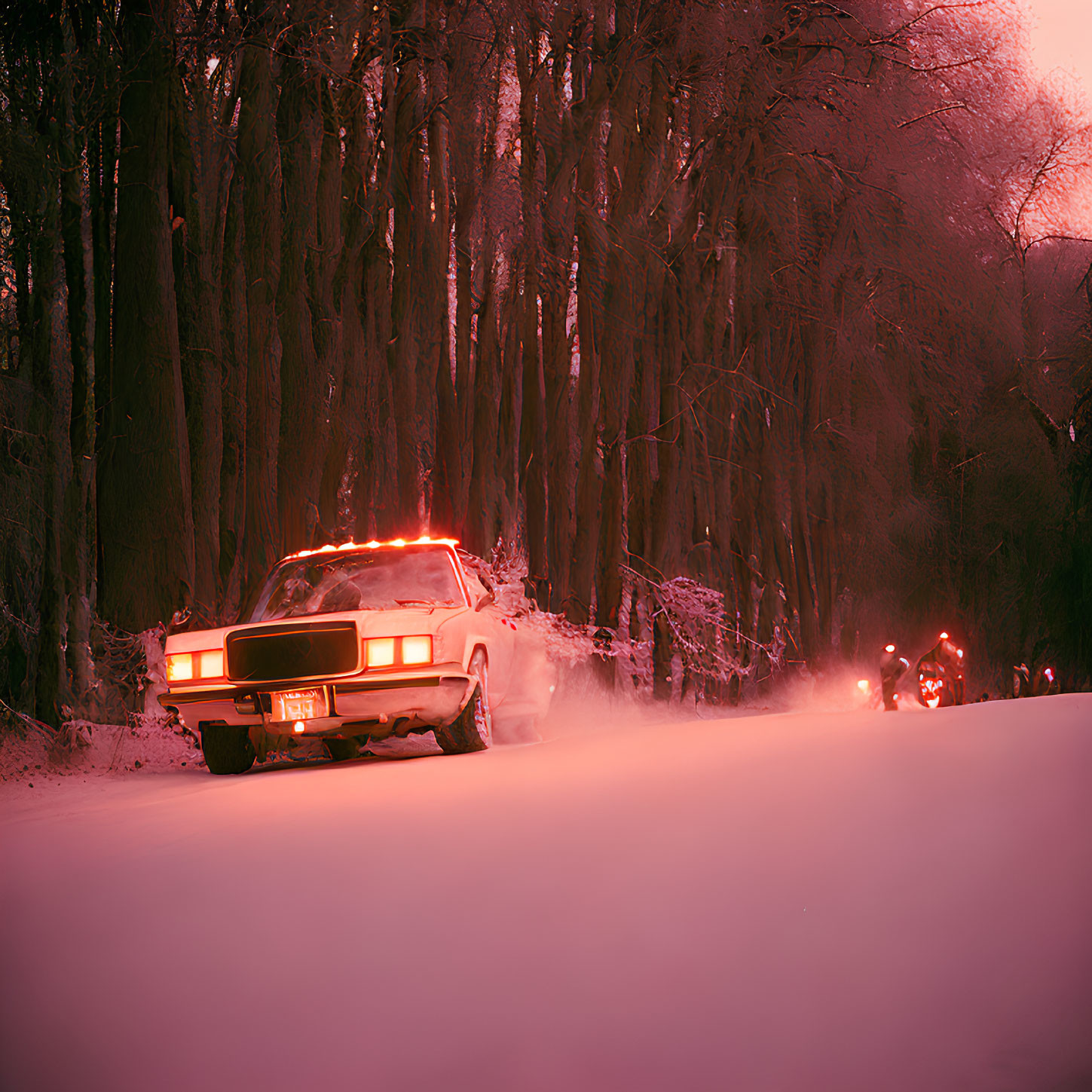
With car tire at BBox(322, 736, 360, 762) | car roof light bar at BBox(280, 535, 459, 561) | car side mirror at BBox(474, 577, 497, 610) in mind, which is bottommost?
car tire at BBox(322, 736, 360, 762)

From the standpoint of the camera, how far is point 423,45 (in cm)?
1142

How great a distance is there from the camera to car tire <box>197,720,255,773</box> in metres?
7.47

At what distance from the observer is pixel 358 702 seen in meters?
6.86

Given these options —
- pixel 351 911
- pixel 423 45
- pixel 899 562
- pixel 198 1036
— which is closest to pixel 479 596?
pixel 351 911

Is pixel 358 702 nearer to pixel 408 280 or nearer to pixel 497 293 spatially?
pixel 408 280

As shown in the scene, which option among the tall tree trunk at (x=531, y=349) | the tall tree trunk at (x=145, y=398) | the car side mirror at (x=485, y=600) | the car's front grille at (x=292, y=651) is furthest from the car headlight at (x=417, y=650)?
the tall tree trunk at (x=531, y=349)

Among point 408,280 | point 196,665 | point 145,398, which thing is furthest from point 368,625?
point 408,280

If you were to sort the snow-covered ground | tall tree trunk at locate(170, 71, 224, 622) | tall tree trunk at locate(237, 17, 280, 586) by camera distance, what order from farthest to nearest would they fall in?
1. tall tree trunk at locate(237, 17, 280, 586)
2. tall tree trunk at locate(170, 71, 224, 622)
3. the snow-covered ground

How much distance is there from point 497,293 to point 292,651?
29.1 feet

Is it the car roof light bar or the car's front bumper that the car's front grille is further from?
the car roof light bar

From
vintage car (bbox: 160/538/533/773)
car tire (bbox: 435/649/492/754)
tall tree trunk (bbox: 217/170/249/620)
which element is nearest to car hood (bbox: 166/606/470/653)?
vintage car (bbox: 160/538/533/773)

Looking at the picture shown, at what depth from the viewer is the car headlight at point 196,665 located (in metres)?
7.10

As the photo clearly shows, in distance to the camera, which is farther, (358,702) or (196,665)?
(196,665)

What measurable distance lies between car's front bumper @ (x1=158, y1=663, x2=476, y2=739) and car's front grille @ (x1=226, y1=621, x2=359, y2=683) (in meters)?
0.09
